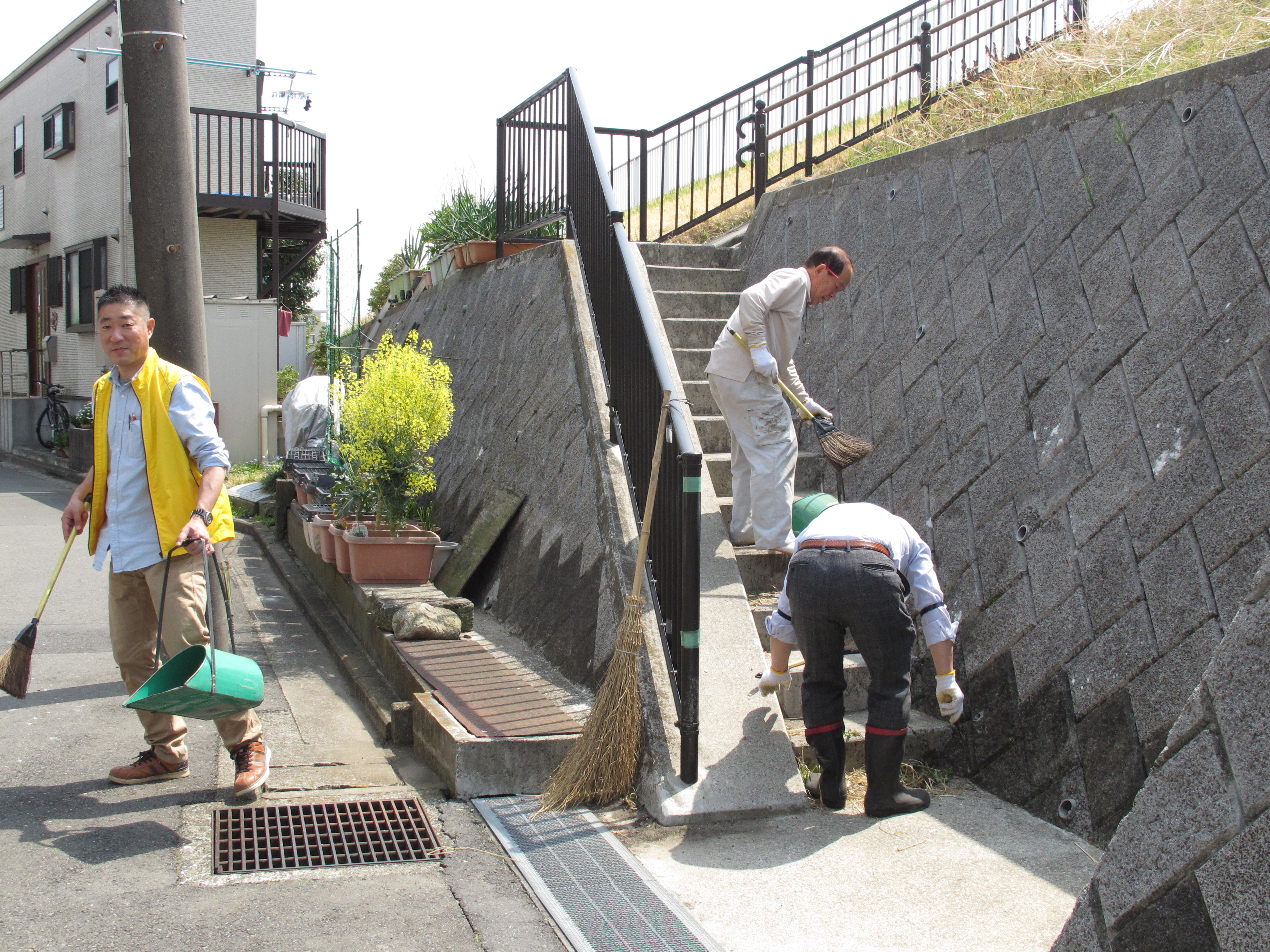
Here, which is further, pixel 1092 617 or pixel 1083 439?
pixel 1083 439

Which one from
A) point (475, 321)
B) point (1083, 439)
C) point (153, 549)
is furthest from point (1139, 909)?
point (475, 321)

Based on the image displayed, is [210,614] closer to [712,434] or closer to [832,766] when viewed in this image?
[832,766]

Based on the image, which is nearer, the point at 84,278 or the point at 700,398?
the point at 700,398

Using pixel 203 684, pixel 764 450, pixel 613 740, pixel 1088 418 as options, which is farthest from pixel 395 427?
pixel 1088 418

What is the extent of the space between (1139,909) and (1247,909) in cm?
21

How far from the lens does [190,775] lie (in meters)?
4.29

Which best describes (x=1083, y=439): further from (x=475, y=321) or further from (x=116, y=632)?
(x=475, y=321)

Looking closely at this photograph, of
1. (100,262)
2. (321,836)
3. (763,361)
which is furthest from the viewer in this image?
(100,262)

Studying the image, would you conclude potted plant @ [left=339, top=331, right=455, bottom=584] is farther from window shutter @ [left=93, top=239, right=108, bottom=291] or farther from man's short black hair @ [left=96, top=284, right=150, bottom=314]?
window shutter @ [left=93, top=239, right=108, bottom=291]

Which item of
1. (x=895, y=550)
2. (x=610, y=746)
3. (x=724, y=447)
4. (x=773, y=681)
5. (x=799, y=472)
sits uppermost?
(x=724, y=447)

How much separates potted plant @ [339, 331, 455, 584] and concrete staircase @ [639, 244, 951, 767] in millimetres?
1706

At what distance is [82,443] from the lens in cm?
1670

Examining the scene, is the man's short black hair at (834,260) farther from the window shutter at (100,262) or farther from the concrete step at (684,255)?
the window shutter at (100,262)

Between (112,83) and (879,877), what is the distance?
19.4m
